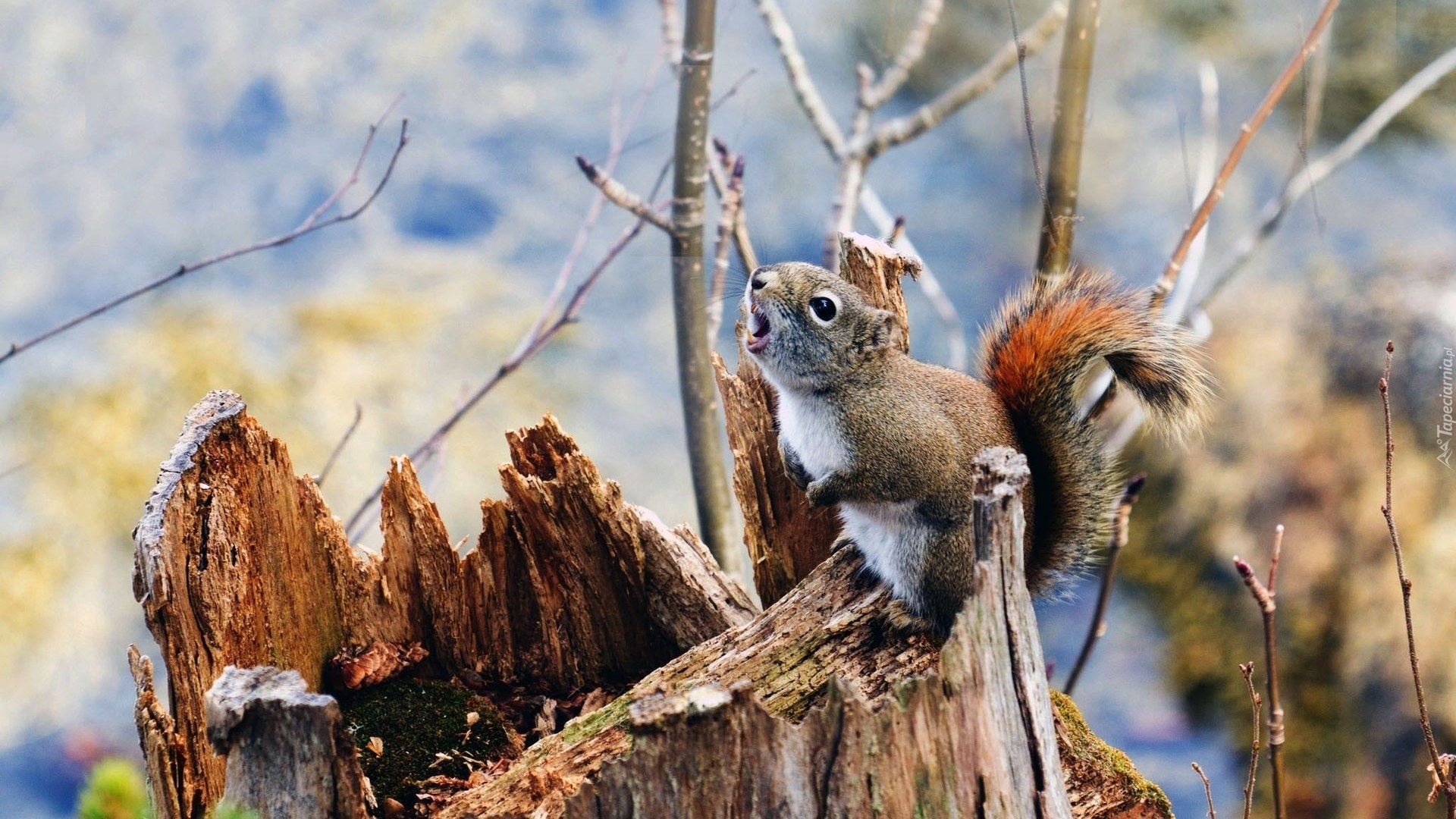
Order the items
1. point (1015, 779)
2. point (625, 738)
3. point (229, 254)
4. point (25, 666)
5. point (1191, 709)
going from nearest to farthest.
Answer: point (1015, 779)
point (625, 738)
point (229, 254)
point (25, 666)
point (1191, 709)

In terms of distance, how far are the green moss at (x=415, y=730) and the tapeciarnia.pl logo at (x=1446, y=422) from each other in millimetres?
1570

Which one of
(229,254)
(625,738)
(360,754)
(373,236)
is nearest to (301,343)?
(373,236)

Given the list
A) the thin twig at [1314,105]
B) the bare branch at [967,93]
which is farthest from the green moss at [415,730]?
the thin twig at [1314,105]

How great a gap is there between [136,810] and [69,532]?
88.7 inches

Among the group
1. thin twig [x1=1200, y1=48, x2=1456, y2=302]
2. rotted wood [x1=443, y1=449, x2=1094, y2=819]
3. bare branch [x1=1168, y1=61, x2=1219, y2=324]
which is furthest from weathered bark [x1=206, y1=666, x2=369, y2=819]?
thin twig [x1=1200, y1=48, x2=1456, y2=302]

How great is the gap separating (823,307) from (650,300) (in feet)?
5.05

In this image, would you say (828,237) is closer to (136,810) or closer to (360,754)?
(360,754)

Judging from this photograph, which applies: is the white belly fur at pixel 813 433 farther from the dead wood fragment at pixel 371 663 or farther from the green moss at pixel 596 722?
the dead wood fragment at pixel 371 663

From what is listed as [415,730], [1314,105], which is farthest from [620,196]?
[1314,105]

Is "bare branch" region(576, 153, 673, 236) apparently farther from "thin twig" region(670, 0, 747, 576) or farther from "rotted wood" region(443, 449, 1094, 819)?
"rotted wood" region(443, 449, 1094, 819)

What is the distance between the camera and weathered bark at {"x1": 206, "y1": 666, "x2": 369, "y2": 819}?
100 centimetres

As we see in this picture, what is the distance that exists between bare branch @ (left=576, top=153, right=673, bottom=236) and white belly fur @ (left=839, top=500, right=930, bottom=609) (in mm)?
502

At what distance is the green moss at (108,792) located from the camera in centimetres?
64

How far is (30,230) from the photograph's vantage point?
2775 mm
